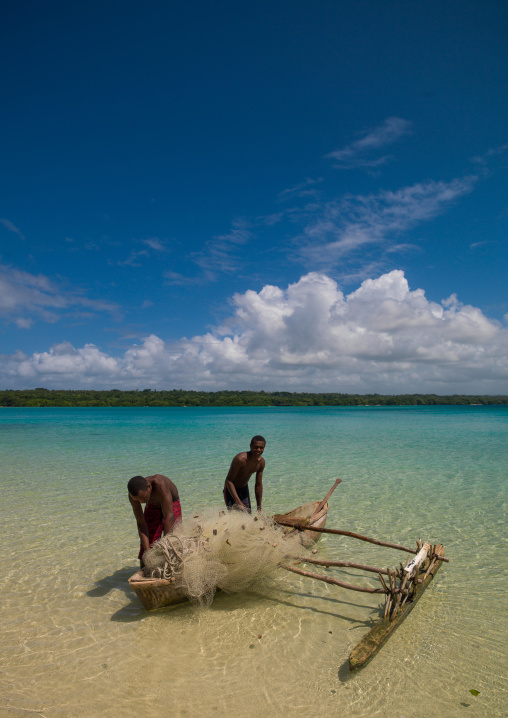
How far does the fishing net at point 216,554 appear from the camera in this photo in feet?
15.0

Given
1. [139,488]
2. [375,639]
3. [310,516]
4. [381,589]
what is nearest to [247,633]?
[375,639]

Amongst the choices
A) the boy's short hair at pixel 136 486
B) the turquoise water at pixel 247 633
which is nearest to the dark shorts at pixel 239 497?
the turquoise water at pixel 247 633

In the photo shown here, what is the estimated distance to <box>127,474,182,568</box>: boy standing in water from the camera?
4750mm

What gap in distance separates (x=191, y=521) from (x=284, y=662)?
182 centimetres

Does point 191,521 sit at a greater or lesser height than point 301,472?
greater

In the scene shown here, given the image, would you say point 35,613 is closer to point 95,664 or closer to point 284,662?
point 95,664

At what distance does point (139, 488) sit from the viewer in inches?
184

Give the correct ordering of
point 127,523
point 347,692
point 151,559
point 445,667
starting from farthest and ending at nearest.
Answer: point 127,523 < point 151,559 < point 445,667 < point 347,692

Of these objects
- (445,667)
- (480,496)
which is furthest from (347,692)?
(480,496)

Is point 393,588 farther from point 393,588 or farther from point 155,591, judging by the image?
point 155,591

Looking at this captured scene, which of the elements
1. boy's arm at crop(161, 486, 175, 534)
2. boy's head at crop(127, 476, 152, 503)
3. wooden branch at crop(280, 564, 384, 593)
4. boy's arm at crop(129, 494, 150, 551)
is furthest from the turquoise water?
boy's head at crop(127, 476, 152, 503)

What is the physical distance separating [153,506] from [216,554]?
1.06m

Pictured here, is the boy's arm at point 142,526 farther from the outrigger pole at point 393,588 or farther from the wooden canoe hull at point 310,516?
the wooden canoe hull at point 310,516

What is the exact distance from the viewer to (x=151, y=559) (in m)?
4.68
